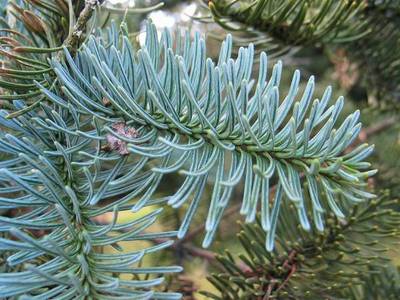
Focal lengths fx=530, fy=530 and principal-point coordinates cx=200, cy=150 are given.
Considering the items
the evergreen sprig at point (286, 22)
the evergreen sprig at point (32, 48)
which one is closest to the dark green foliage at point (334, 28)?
the evergreen sprig at point (286, 22)

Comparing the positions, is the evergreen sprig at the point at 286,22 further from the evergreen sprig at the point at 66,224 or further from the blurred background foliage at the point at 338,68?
the evergreen sprig at the point at 66,224

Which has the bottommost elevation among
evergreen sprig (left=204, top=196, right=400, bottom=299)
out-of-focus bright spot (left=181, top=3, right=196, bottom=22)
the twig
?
evergreen sprig (left=204, top=196, right=400, bottom=299)

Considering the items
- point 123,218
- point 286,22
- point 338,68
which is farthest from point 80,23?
point 123,218

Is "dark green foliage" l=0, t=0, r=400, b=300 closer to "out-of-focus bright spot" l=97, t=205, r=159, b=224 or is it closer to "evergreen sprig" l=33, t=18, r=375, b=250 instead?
"evergreen sprig" l=33, t=18, r=375, b=250

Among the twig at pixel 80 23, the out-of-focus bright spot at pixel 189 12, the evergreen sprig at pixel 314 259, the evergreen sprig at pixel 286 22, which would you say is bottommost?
the evergreen sprig at pixel 314 259

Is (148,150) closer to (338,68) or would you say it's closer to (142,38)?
(142,38)

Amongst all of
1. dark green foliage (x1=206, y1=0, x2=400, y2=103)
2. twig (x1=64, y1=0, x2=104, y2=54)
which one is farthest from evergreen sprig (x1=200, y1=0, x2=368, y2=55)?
twig (x1=64, y1=0, x2=104, y2=54)

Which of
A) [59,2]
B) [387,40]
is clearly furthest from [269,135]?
[387,40]
